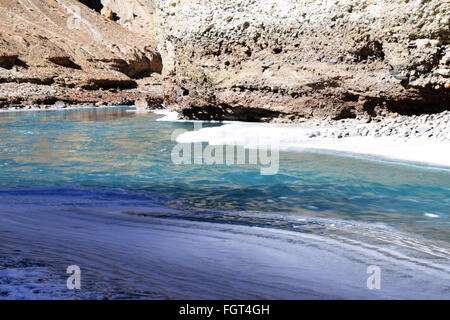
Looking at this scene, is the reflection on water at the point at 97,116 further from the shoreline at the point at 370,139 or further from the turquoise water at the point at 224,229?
the turquoise water at the point at 224,229

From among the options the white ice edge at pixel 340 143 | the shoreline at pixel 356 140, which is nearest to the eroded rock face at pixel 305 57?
the shoreline at pixel 356 140

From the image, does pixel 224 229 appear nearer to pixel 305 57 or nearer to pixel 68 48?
pixel 305 57

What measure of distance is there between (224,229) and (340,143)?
22.4 feet

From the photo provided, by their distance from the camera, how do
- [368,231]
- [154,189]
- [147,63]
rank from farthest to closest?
[147,63] → [154,189] → [368,231]

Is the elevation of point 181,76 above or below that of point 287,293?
above

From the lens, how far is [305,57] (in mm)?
13969

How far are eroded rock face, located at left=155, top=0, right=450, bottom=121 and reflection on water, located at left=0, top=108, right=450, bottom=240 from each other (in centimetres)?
472

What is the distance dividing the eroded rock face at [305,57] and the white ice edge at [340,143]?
2.49 m

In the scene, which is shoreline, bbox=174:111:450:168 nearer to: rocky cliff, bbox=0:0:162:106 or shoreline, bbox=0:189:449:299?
shoreline, bbox=0:189:449:299

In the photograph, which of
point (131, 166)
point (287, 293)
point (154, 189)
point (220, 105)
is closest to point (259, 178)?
point (154, 189)

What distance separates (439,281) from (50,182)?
5.84m

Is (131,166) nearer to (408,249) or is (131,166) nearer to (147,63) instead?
(408,249)

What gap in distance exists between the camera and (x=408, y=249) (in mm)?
3512
